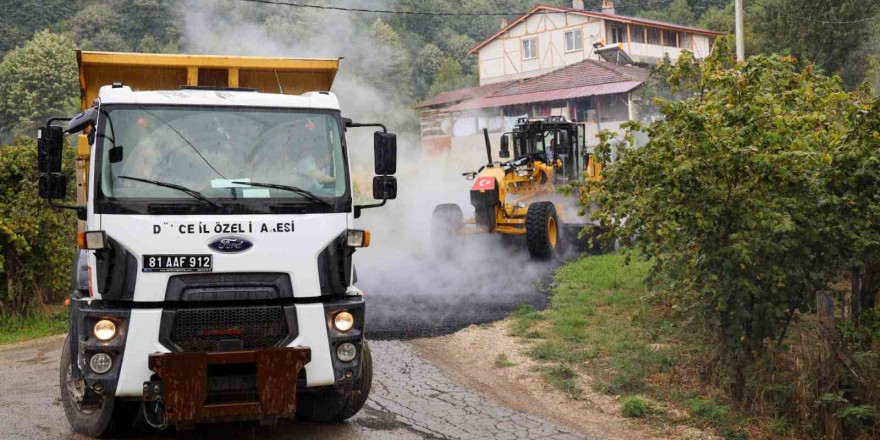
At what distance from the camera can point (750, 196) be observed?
721 cm

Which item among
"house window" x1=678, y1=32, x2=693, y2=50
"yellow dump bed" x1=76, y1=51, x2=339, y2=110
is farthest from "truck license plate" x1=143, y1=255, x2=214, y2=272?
"house window" x1=678, y1=32, x2=693, y2=50

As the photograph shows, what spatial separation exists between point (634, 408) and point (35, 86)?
1914 inches

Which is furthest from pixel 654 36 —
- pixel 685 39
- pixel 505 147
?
pixel 505 147

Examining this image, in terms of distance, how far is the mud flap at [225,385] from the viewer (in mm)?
5570

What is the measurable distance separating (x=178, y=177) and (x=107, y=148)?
521mm

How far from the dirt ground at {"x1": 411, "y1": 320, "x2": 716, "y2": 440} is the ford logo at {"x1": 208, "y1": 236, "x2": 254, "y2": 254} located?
303cm

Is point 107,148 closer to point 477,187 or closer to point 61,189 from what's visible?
point 61,189

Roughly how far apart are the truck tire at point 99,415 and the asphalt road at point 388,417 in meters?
0.13

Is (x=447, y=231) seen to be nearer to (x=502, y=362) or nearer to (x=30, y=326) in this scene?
(x=30, y=326)

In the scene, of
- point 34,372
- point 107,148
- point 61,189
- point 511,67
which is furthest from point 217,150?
point 511,67

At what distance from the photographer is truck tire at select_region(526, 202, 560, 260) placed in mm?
16141

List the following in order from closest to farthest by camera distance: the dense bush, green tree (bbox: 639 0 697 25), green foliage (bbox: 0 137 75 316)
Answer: the dense bush, green foliage (bbox: 0 137 75 316), green tree (bbox: 639 0 697 25)

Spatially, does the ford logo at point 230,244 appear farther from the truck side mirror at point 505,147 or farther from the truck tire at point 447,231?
the truck side mirror at point 505,147

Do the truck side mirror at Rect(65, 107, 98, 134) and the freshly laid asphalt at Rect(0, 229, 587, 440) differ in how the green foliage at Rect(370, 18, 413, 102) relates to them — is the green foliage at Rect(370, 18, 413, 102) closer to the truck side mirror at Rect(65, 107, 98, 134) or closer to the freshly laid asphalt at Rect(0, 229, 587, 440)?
the freshly laid asphalt at Rect(0, 229, 587, 440)
